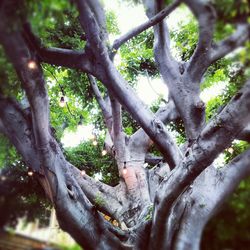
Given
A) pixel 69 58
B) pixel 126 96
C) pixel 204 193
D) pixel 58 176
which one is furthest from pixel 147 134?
pixel 69 58

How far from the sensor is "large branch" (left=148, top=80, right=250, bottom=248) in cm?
320

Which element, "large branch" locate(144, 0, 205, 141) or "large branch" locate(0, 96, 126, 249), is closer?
"large branch" locate(0, 96, 126, 249)

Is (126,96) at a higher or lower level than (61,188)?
higher

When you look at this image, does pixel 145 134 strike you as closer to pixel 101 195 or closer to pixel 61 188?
pixel 101 195

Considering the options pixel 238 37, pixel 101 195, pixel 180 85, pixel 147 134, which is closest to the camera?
pixel 238 37

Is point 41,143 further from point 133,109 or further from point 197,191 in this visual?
point 197,191

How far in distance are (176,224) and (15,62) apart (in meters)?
3.04

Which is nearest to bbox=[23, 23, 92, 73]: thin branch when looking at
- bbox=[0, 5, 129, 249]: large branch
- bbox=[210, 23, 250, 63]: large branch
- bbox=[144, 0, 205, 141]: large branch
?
bbox=[0, 5, 129, 249]: large branch

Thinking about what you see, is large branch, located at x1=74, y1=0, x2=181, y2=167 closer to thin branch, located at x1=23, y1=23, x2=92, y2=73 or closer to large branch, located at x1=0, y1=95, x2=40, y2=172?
thin branch, located at x1=23, y1=23, x2=92, y2=73

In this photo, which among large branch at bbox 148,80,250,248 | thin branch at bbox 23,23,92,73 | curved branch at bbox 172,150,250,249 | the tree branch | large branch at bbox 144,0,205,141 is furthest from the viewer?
the tree branch

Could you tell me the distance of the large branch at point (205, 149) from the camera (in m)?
3.20

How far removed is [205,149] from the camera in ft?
11.0

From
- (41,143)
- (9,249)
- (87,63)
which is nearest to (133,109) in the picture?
(87,63)

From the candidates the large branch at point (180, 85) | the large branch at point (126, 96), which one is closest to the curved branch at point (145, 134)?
the large branch at point (180, 85)
